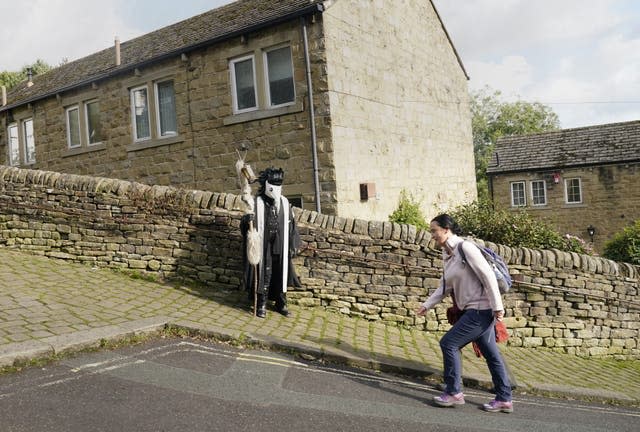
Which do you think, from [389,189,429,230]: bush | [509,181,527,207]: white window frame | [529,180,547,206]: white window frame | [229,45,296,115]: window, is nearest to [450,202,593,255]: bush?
[389,189,429,230]: bush

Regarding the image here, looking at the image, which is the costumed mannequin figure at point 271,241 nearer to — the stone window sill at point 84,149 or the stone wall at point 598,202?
the stone window sill at point 84,149

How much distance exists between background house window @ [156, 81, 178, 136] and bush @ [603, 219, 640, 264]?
11.7 meters

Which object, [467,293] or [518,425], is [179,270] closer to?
[467,293]

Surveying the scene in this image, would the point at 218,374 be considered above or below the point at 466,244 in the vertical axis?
below

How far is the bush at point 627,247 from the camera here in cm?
1274

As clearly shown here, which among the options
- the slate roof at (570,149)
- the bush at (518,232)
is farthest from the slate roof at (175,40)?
the slate roof at (570,149)

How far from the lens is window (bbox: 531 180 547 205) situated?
26656 mm

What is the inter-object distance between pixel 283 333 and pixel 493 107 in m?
51.8

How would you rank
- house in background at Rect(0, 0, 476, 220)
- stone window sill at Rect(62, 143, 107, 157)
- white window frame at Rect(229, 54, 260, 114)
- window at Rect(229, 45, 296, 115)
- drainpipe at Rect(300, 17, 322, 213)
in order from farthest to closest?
stone window sill at Rect(62, 143, 107, 157), white window frame at Rect(229, 54, 260, 114), window at Rect(229, 45, 296, 115), house in background at Rect(0, 0, 476, 220), drainpipe at Rect(300, 17, 322, 213)

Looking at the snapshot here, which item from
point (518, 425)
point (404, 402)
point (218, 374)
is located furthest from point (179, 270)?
point (518, 425)

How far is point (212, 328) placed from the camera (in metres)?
6.27

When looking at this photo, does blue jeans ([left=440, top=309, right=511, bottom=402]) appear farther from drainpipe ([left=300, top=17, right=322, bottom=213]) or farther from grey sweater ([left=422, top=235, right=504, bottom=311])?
drainpipe ([left=300, top=17, right=322, bottom=213])

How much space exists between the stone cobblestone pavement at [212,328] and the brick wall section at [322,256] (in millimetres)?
334

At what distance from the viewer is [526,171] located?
27172 mm
